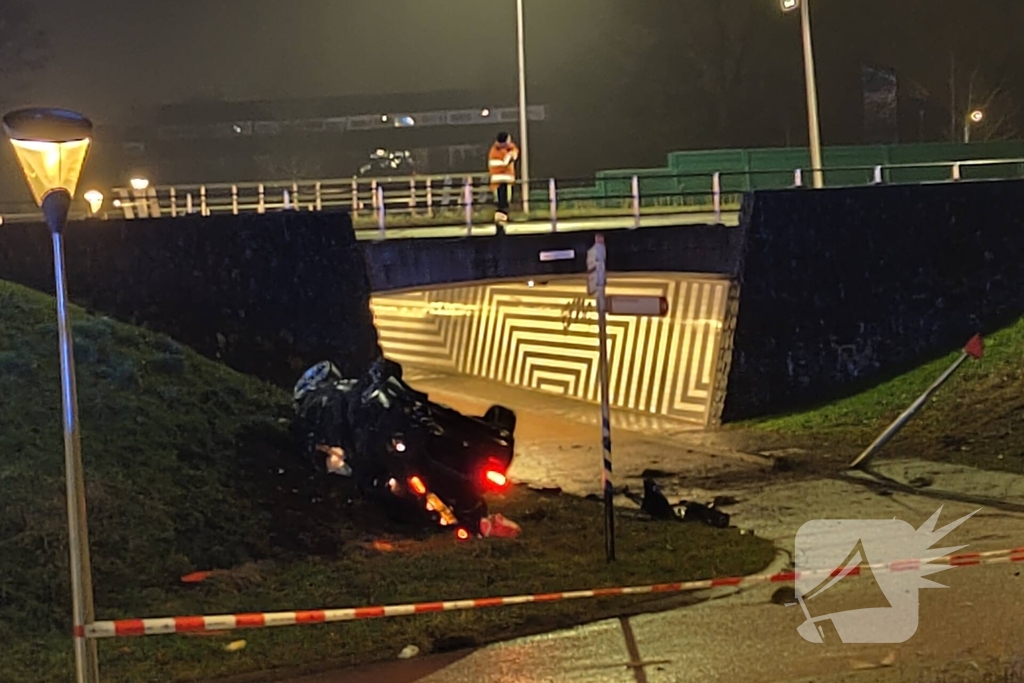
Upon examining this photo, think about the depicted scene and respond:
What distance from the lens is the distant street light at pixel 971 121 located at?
35281mm

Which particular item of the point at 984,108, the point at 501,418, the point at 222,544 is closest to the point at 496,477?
the point at 501,418

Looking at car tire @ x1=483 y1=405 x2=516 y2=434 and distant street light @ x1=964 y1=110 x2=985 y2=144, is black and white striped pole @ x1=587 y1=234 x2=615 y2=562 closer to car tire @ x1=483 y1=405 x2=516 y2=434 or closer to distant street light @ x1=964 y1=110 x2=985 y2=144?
car tire @ x1=483 y1=405 x2=516 y2=434

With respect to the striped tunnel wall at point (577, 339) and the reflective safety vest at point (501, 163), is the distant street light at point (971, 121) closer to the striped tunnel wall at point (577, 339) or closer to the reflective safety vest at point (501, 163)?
the striped tunnel wall at point (577, 339)

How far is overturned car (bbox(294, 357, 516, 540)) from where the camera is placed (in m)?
10.2

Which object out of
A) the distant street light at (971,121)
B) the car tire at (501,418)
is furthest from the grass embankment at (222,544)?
the distant street light at (971,121)

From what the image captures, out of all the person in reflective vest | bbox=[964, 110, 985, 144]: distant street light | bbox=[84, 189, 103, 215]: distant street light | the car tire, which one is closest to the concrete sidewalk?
the car tire

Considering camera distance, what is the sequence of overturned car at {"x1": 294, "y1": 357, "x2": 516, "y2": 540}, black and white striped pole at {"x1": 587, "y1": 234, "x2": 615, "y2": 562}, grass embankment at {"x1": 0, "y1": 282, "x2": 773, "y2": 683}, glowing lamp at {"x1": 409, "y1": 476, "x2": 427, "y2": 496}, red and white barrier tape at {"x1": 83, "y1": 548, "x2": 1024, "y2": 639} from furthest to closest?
glowing lamp at {"x1": 409, "y1": 476, "x2": 427, "y2": 496}, overturned car at {"x1": 294, "y1": 357, "x2": 516, "y2": 540}, black and white striped pole at {"x1": 587, "y1": 234, "x2": 615, "y2": 562}, grass embankment at {"x1": 0, "y1": 282, "x2": 773, "y2": 683}, red and white barrier tape at {"x1": 83, "y1": 548, "x2": 1024, "y2": 639}

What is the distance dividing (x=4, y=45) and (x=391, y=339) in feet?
43.2

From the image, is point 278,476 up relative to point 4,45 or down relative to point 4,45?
down

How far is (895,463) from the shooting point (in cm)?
1345

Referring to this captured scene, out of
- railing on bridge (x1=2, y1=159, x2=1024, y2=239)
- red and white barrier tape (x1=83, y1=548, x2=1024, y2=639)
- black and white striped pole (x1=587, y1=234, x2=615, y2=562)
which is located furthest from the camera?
railing on bridge (x1=2, y1=159, x2=1024, y2=239)

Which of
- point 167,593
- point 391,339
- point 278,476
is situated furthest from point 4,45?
point 167,593

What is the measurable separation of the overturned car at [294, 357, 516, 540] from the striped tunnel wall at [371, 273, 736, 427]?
6.13 m

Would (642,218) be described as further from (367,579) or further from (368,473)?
(367,579)
